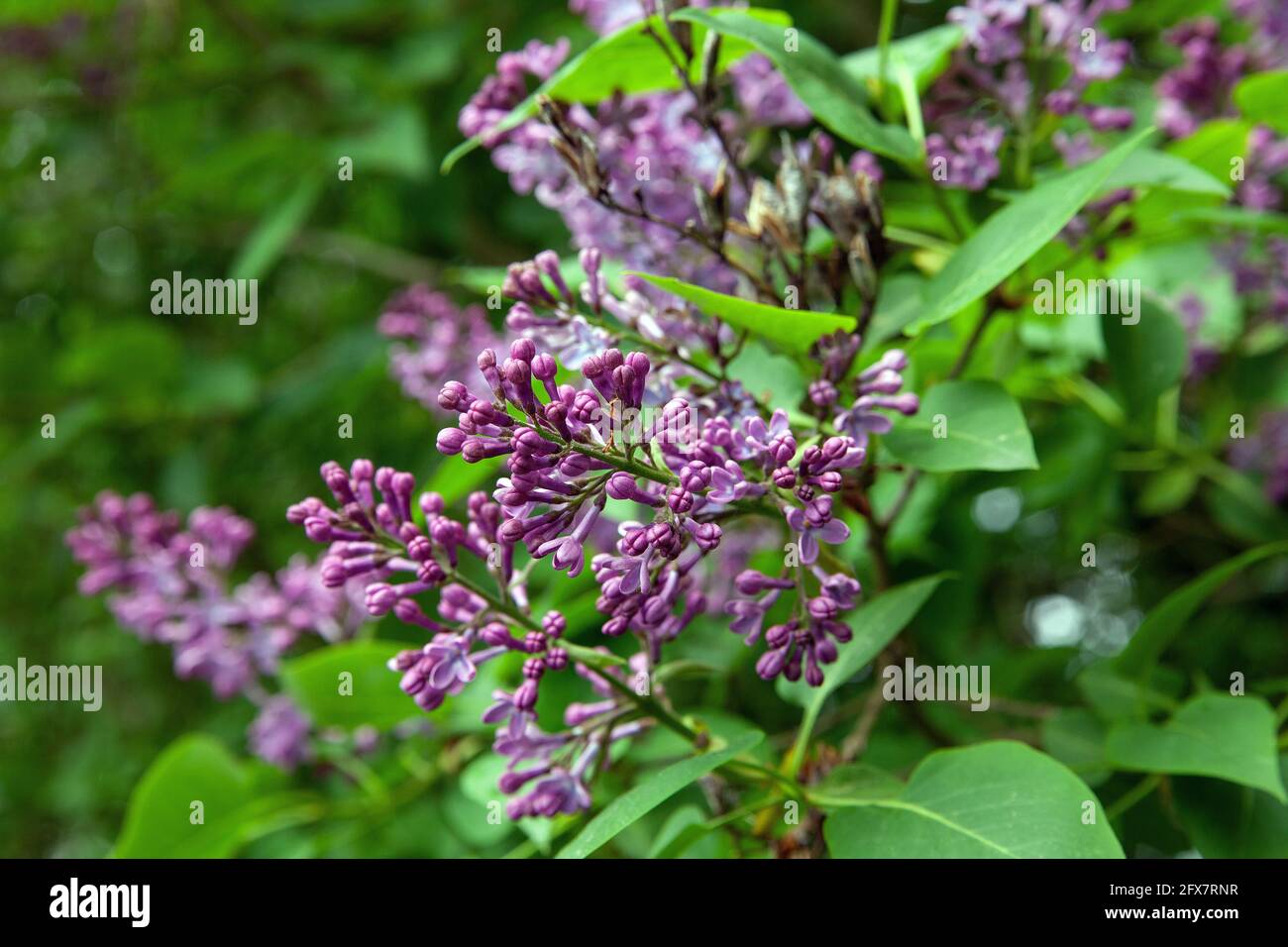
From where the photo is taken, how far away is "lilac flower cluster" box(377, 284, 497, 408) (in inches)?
79.1

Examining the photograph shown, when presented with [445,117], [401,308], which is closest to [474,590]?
[401,308]

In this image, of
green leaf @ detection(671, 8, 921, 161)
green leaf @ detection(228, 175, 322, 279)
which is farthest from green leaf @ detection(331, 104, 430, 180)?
green leaf @ detection(671, 8, 921, 161)

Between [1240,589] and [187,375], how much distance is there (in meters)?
2.59

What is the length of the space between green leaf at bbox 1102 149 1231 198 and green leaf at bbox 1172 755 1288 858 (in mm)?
660

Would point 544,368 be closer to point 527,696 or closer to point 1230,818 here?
point 527,696

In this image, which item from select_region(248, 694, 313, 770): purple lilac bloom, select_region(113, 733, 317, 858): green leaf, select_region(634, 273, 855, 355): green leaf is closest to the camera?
select_region(634, 273, 855, 355): green leaf

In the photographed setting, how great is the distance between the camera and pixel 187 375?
3.08 m

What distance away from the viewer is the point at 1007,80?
148 centimetres

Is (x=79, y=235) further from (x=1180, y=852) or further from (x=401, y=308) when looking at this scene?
(x=1180, y=852)

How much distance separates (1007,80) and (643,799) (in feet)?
3.33

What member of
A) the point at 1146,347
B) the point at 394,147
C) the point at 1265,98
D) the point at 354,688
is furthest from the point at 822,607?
the point at 394,147

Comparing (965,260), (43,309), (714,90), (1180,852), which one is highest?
(43,309)

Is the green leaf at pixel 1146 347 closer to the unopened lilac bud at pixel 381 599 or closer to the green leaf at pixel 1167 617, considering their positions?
the green leaf at pixel 1167 617

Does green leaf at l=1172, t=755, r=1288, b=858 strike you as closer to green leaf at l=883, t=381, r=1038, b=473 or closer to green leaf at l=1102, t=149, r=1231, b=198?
green leaf at l=883, t=381, r=1038, b=473
